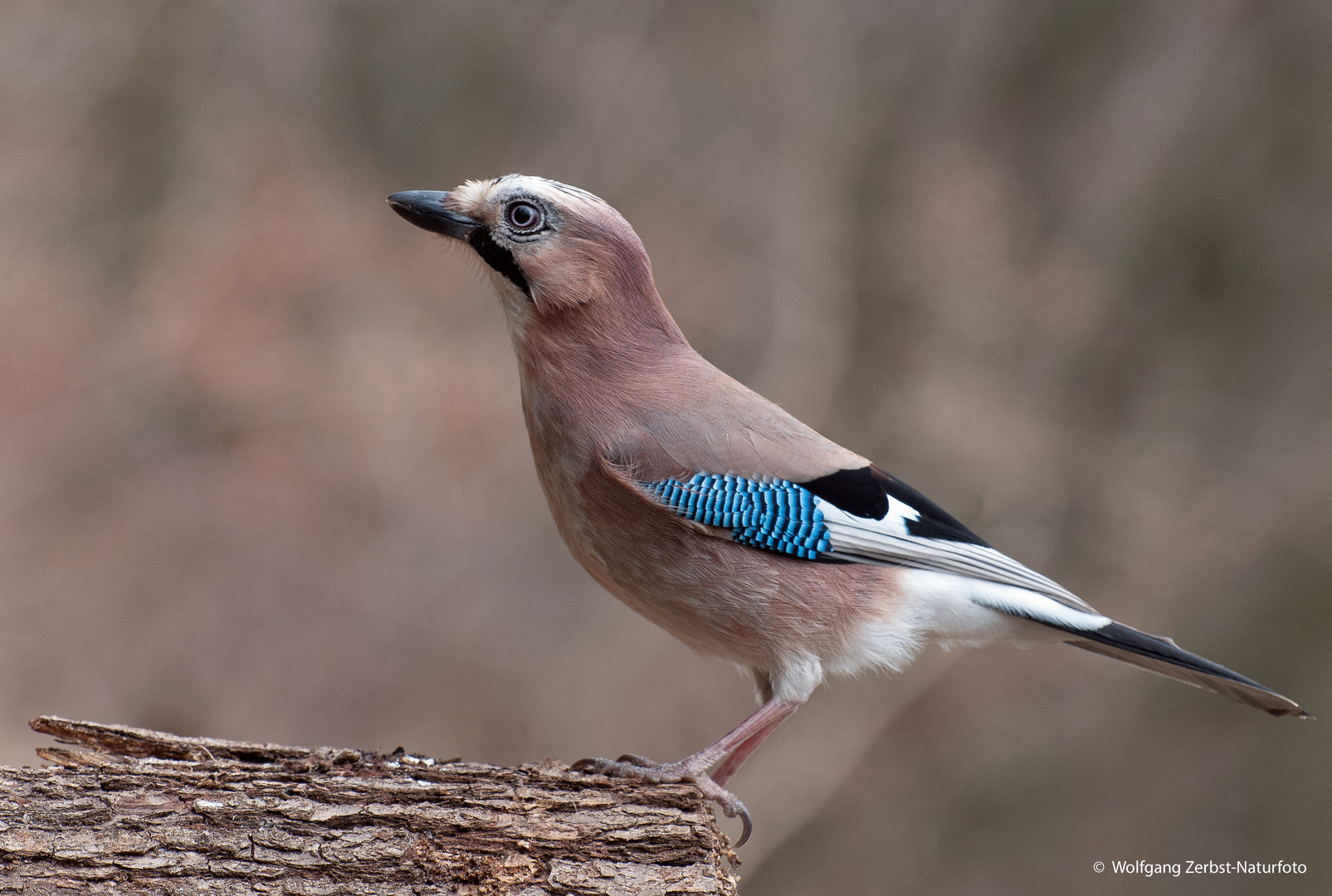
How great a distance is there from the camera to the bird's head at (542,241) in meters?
3.31

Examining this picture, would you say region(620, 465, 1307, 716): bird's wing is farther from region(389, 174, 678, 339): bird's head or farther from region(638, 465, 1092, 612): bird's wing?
region(389, 174, 678, 339): bird's head

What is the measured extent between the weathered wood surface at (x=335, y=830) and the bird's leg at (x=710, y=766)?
5cm

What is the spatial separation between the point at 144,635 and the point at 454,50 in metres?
4.92

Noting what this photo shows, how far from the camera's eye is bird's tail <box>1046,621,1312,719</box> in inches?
124

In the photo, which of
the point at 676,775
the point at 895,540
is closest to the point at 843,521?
the point at 895,540

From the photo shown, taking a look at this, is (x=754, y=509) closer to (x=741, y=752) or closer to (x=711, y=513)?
(x=711, y=513)

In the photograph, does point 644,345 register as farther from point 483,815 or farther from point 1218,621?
point 1218,621

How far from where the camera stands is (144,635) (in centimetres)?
741

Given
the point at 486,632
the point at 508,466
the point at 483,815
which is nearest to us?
the point at 483,815

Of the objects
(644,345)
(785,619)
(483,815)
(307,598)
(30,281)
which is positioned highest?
(30,281)

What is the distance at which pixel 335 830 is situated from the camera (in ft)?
8.96

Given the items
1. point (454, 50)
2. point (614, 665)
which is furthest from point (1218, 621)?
point (454, 50)

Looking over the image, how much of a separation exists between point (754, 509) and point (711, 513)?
135 millimetres

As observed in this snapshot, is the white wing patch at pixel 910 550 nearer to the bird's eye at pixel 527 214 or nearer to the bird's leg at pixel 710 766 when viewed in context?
the bird's leg at pixel 710 766
